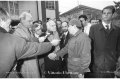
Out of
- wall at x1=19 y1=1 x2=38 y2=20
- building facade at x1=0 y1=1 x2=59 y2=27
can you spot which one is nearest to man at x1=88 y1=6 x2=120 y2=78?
building facade at x1=0 y1=1 x2=59 y2=27

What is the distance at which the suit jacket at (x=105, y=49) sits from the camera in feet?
13.7

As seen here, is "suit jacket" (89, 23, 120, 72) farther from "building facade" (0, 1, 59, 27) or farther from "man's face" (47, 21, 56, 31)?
"building facade" (0, 1, 59, 27)

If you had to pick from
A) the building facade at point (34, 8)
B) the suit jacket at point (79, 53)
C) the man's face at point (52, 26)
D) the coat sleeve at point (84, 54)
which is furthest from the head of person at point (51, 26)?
the building facade at point (34, 8)

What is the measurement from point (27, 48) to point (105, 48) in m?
2.27

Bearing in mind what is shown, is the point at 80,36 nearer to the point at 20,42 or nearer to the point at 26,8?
the point at 20,42

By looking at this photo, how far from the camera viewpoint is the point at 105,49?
4.19 m

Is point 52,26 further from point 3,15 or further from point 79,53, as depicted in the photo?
point 3,15

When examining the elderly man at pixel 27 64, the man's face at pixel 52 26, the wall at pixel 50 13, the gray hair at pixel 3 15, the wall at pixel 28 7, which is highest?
the wall at pixel 28 7

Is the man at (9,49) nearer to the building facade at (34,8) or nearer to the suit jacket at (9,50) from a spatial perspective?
the suit jacket at (9,50)

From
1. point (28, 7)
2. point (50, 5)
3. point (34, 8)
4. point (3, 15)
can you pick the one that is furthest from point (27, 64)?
point (50, 5)

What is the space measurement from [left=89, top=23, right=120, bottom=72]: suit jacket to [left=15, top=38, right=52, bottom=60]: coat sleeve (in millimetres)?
1806

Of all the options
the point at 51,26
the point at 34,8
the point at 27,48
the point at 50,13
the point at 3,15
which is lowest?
the point at 27,48

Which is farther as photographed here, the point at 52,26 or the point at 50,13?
the point at 50,13

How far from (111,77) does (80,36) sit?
1.28 meters
